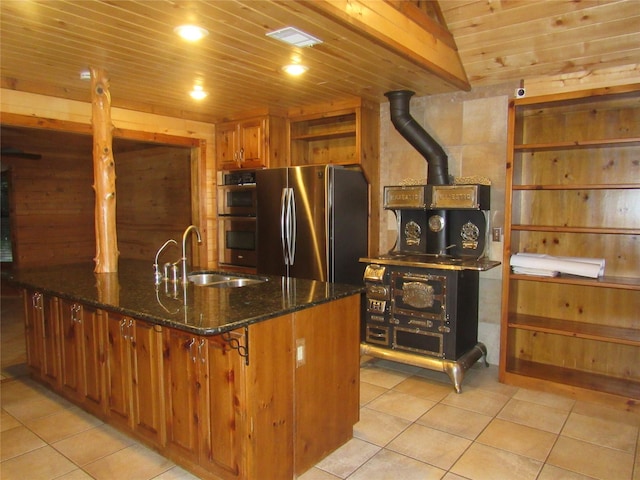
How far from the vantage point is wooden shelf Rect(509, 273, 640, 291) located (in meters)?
3.03

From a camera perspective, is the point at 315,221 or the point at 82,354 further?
the point at 315,221

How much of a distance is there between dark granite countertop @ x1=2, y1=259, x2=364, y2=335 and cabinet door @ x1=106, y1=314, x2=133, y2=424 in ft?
0.57

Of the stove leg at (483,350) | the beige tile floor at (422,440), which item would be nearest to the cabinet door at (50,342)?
the beige tile floor at (422,440)

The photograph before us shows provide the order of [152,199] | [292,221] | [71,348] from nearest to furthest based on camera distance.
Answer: [71,348]
[292,221]
[152,199]

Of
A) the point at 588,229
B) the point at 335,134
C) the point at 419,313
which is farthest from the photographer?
the point at 335,134

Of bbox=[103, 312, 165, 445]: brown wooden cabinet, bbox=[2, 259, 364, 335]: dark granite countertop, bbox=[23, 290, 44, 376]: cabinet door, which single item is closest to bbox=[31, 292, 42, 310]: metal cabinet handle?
bbox=[23, 290, 44, 376]: cabinet door

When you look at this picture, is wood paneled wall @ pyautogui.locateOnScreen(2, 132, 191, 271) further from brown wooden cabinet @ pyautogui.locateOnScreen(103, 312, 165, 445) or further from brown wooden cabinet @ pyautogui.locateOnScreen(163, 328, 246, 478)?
brown wooden cabinet @ pyautogui.locateOnScreen(163, 328, 246, 478)

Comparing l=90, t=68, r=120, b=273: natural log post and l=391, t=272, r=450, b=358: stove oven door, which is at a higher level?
l=90, t=68, r=120, b=273: natural log post

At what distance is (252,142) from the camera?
4.78 m

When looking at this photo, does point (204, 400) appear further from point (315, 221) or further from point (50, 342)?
point (315, 221)

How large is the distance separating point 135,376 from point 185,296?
52 centimetres

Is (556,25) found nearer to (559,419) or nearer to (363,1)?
(363,1)

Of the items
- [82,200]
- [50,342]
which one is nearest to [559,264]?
[50,342]

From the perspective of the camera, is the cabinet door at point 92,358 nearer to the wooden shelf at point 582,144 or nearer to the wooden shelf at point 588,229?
the wooden shelf at point 588,229
